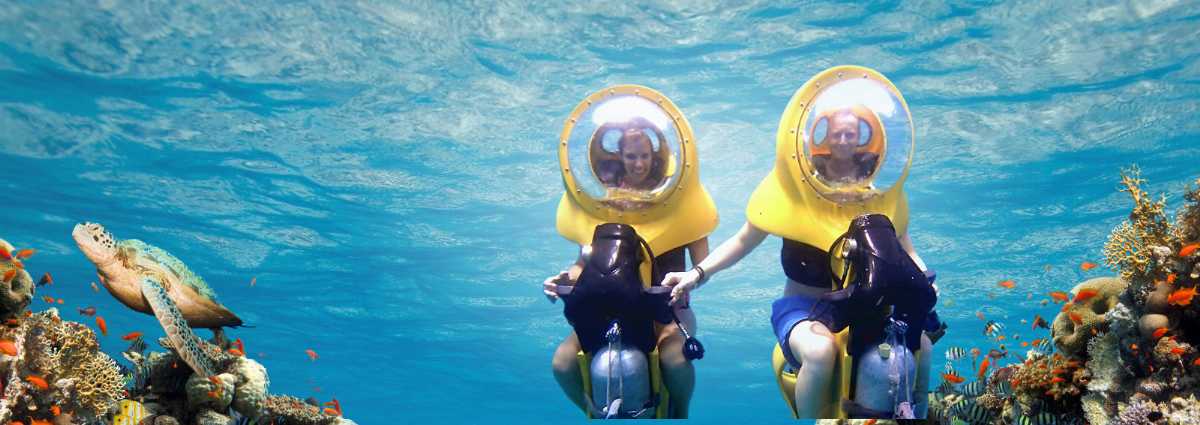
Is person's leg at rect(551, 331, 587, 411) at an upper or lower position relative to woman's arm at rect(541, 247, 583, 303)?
lower

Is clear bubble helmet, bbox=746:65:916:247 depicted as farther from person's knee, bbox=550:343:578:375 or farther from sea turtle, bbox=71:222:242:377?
sea turtle, bbox=71:222:242:377

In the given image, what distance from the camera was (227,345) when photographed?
6113 mm

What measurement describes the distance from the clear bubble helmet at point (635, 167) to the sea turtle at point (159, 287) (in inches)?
113

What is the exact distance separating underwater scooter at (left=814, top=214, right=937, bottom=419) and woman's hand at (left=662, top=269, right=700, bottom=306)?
2.95ft

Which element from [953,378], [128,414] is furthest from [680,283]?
[128,414]

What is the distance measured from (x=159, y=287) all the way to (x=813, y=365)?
4.48 meters

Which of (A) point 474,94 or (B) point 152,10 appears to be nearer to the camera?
(B) point 152,10

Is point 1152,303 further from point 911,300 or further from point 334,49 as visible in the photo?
point 334,49

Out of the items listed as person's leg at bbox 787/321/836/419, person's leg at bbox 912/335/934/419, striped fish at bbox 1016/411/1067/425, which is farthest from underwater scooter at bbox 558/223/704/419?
striped fish at bbox 1016/411/1067/425

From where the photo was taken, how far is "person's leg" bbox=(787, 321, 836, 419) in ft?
14.5

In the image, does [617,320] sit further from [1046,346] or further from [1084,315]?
[1046,346]

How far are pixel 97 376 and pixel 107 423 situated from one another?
1.24ft

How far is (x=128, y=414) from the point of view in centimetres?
517

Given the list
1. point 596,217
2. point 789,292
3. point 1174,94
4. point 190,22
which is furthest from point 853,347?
point 1174,94
